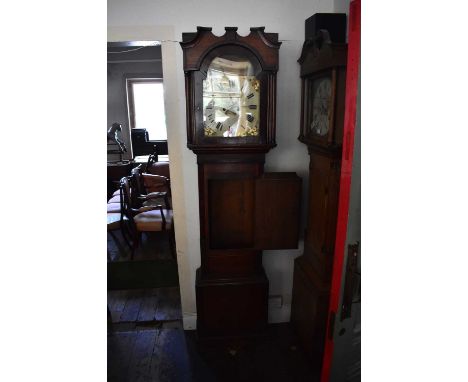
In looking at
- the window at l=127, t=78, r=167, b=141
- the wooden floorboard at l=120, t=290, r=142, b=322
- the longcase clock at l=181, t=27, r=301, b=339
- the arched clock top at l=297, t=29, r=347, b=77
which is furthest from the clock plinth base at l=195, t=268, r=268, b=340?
the window at l=127, t=78, r=167, b=141

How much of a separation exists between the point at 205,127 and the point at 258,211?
0.56 m

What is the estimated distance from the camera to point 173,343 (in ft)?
6.81

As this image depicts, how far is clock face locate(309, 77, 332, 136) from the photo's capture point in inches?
56.6

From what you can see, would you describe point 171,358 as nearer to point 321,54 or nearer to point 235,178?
point 235,178

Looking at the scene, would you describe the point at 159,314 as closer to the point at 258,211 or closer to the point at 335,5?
the point at 258,211

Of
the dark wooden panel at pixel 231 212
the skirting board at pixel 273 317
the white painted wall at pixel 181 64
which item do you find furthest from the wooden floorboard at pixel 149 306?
the dark wooden panel at pixel 231 212

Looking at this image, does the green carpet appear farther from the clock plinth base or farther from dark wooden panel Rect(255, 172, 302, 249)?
dark wooden panel Rect(255, 172, 302, 249)

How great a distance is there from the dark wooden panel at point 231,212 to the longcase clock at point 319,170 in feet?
1.21

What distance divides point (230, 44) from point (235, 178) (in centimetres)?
70

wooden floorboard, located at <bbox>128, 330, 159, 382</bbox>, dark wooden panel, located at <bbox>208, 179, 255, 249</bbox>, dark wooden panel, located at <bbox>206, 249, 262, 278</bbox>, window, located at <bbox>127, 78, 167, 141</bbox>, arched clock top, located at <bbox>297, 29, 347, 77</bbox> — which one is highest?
window, located at <bbox>127, 78, 167, 141</bbox>

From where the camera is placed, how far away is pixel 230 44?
1.50 metres

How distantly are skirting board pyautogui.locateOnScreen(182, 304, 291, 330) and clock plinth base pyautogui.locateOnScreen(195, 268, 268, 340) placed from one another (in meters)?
0.19

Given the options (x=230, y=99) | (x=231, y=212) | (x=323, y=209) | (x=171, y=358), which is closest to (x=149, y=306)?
(x=171, y=358)
